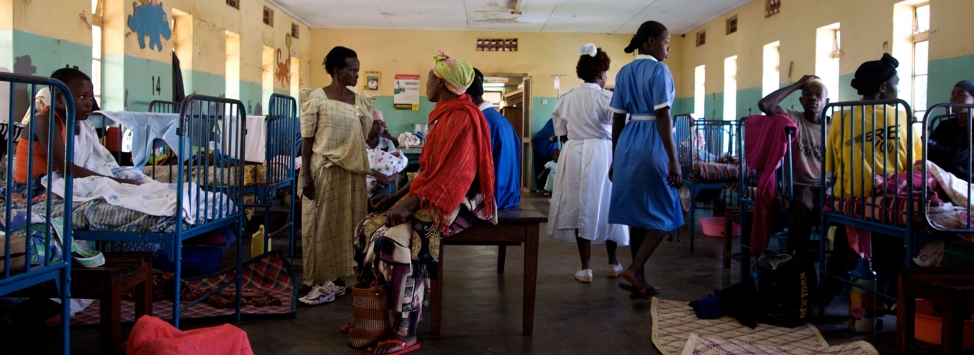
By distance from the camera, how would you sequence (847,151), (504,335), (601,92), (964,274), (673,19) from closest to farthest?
(964,274), (504,335), (847,151), (601,92), (673,19)

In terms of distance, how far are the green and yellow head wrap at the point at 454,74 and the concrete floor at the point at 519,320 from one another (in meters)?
1.14

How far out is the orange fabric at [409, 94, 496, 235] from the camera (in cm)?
289

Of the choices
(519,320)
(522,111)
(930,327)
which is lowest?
(519,320)

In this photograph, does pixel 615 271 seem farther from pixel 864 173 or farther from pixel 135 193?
pixel 135 193

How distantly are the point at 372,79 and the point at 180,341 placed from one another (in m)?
11.4

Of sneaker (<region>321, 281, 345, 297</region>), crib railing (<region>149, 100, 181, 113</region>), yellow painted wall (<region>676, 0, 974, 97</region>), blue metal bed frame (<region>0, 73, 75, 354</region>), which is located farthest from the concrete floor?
crib railing (<region>149, 100, 181, 113</region>)

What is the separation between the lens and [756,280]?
3.54 meters

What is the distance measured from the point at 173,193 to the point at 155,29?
17.8ft

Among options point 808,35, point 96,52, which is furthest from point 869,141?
point 96,52

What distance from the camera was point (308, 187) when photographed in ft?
12.9

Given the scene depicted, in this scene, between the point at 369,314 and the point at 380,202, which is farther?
the point at 380,202

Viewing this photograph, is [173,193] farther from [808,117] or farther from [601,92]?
[808,117]

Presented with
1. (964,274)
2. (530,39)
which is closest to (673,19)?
(530,39)

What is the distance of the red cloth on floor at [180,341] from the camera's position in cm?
219
